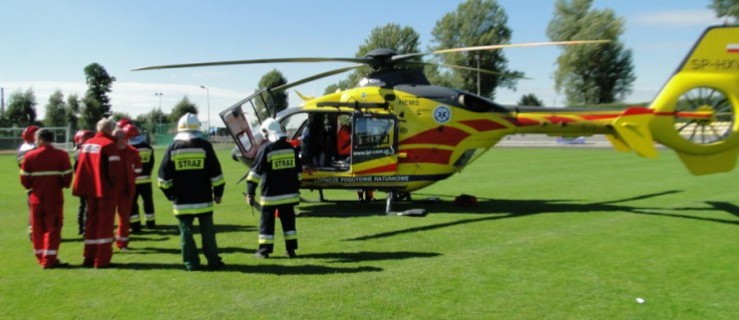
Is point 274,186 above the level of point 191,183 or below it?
below

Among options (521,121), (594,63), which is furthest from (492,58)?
(521,121)

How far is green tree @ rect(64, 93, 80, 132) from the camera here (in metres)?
78.8

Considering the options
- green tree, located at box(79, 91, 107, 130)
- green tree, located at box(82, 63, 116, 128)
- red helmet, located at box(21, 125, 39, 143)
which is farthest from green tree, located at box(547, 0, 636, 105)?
green tree, located at box(82, 63, 116, 128)

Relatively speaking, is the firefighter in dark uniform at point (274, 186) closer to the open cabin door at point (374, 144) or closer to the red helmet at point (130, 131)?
the red helmet at point (130, 131)

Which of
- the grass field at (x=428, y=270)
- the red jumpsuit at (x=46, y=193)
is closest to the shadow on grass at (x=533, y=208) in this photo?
the grass field at (x=428, y=270)

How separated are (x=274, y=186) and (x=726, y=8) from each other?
60443 mm

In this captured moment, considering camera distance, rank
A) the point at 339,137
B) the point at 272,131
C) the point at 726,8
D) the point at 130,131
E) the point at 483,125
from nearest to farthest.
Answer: the point at 272,131, the point at 130,131, the point at 483,125, the point at 339,137, the point at 726,8

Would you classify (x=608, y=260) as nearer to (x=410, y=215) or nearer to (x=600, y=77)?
(x=410, y=215)

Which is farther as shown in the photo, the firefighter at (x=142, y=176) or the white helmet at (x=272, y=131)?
the firefighter at (x=142, y=176)

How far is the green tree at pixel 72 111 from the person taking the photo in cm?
7875

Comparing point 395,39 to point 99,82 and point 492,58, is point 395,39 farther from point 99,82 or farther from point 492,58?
point 99,82

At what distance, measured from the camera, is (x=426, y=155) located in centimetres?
1223

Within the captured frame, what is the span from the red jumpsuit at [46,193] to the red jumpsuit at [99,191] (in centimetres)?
29

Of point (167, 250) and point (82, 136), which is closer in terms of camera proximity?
point (167, 250)
